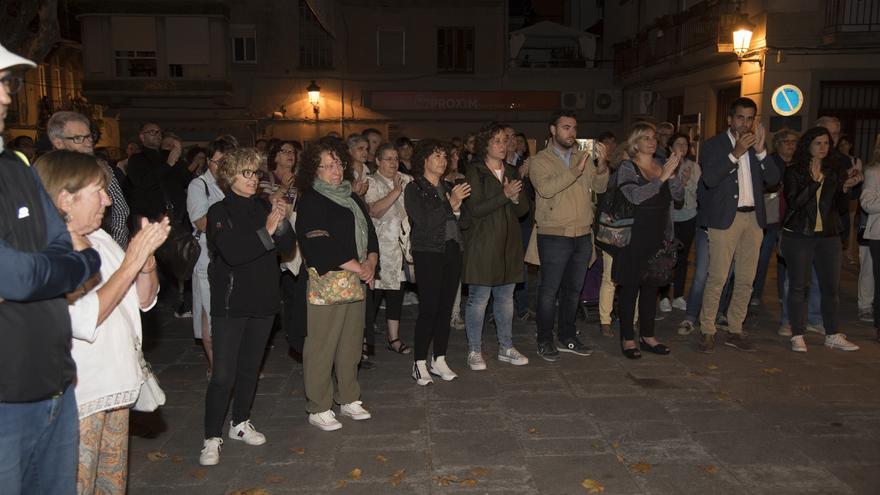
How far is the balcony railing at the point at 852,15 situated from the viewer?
42.9ft

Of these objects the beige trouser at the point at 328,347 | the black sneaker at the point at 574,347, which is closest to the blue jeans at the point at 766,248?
the black sneaker at the point at 574,347

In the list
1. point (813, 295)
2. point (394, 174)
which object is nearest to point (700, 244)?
point (813, 295)

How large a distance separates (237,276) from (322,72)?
67.3 ft

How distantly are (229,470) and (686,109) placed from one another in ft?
54.9

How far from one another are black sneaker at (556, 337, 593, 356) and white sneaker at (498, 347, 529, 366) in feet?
1.88

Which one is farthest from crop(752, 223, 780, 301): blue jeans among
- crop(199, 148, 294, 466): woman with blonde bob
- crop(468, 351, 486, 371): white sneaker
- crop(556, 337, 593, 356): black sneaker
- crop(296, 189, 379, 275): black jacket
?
crop(199, 148, 294, 466): woman with blonde bob

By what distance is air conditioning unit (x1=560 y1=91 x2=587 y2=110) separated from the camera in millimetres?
23938

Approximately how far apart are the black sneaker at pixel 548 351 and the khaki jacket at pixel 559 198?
107 cm

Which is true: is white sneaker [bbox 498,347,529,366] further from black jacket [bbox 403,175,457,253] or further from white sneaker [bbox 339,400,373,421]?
white sneaker [bbox 339,400,373,421]

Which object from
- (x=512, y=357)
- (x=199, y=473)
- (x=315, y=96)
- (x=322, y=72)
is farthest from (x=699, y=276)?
(x=322, y=72)

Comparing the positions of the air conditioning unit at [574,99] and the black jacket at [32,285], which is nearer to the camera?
the black jacket at [32,285]

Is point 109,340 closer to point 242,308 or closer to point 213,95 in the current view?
point 242,308

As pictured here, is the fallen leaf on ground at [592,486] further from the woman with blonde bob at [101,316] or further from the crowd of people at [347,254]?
the woman with blonde bob at [101,316]

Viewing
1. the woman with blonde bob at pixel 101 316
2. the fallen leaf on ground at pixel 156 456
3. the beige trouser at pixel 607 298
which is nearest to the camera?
the woman with blonde bob at pixel 101 316
